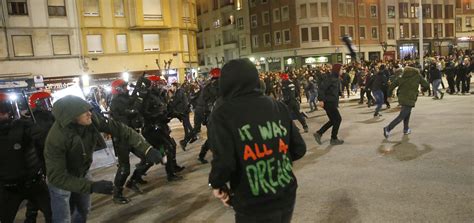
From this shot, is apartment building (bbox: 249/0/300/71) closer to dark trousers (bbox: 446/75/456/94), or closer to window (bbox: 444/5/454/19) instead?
window (bbox: 444/5/454/19)

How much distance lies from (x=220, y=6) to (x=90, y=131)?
55685 mm

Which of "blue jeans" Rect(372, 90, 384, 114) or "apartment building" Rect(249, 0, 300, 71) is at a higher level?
"apartment building" Rect(249, 0, 300, 71)

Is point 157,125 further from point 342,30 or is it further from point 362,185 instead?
point 342,30

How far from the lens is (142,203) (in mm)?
6207

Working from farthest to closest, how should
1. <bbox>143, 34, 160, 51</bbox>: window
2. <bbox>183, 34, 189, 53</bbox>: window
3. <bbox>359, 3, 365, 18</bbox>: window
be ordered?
<bbox>359, 3, 365, 18</bbox>: window
<bbox>183, 34, 189, 53</bbox>: window
<bbox>143, 34, 160, 51</bbox>: window

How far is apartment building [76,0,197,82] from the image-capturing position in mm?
32750

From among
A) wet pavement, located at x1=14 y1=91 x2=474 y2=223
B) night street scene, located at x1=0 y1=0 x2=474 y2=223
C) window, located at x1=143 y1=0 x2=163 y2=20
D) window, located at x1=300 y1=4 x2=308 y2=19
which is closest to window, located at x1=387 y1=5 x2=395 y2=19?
window, located at x1=300 y1=4 x2=308 y2=19

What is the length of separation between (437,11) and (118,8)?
147ft

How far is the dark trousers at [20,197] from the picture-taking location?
4.02 meters

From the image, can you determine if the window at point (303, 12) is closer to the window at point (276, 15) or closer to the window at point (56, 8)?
the window at point (276, 15)

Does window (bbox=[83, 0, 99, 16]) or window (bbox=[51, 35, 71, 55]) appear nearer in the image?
window (bbox=[51, 35, 71, 55])

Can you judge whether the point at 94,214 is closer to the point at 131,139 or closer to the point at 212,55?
the point at 131,139

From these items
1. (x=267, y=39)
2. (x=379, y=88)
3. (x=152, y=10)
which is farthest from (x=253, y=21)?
(x=379, y=88)

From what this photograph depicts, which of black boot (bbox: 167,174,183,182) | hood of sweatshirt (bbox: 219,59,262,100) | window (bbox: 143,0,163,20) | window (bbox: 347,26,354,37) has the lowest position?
black boot (bbox: 167,174,183,182)
